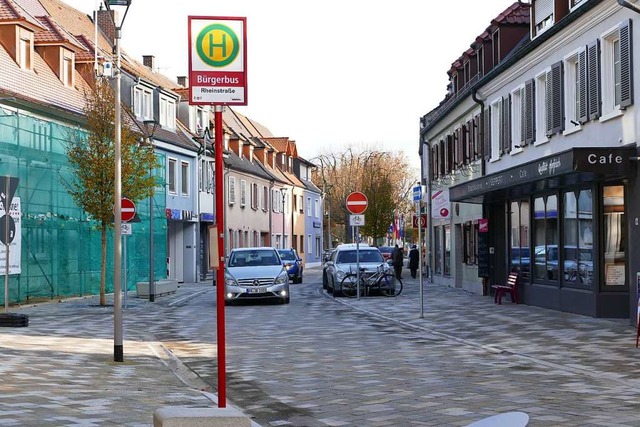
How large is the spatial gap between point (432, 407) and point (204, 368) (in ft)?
15.8

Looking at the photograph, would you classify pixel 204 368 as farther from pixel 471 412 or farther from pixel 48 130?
pixel 48 130

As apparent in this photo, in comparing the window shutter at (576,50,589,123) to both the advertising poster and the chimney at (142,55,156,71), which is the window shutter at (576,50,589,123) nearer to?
the advertising poster

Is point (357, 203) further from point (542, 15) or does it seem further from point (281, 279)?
point (542, 15)

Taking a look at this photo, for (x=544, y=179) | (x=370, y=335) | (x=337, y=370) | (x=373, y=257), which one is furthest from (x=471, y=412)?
(x=373, y=257)

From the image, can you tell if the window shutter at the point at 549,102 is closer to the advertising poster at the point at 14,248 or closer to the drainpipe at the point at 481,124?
the drainpipe at the point at 481,124

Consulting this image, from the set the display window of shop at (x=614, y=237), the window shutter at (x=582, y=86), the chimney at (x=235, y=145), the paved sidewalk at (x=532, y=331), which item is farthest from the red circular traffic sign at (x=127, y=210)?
the chimney at (x=235, y=145)

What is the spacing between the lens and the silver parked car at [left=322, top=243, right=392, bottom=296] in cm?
3069

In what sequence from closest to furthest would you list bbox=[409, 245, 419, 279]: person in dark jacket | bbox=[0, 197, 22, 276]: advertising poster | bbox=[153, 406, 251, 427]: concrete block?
bbox=[153, 406, 251, 427]: concrete block, bbox=[0, 197, 22, 276]: advertising poster, bbox=[409, 245, 419, 279]: person in dark jacket

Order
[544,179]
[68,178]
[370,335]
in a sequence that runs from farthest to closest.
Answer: [68,178]
[544,179]
[370,335]

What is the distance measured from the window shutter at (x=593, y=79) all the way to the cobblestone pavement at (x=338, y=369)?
4.30 metres

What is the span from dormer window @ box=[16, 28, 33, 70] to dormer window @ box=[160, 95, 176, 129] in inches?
574

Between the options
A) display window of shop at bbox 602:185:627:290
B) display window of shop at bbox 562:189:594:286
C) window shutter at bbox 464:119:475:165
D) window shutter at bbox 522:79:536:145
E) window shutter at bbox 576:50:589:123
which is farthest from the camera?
window shutter at bbox 464:119:475:165

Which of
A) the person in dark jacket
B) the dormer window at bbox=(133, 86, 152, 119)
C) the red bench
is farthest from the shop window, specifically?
the dormer window at bbox=(133, 86, 152, 119)

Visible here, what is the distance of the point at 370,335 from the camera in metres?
17.7
